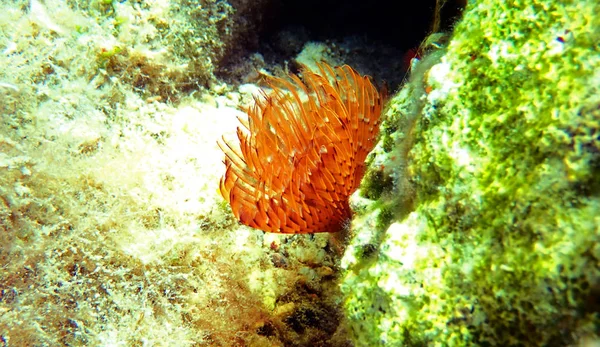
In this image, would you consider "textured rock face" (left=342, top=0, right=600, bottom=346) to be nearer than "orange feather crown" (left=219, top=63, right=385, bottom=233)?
Yes

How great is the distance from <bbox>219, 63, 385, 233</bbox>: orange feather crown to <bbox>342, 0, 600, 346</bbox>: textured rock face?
2.05ft

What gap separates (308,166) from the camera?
2279 mm

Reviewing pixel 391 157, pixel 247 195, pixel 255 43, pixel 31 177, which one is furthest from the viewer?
pixel 255 43

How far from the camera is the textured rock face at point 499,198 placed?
1081 millimetres

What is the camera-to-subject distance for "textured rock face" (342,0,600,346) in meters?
1.08

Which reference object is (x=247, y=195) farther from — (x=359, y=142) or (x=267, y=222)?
(x=359, y=142)

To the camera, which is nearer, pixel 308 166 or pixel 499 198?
pixel 499 198

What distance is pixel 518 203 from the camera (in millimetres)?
1209

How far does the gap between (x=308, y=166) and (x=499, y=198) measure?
122 cm

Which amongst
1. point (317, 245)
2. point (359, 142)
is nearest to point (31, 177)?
point (317, 245)

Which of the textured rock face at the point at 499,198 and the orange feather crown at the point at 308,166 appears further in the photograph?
the orange feather crown at the point at 308,166

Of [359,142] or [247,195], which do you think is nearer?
[359,142]

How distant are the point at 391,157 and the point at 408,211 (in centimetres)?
37

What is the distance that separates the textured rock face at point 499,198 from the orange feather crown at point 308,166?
62 cm
